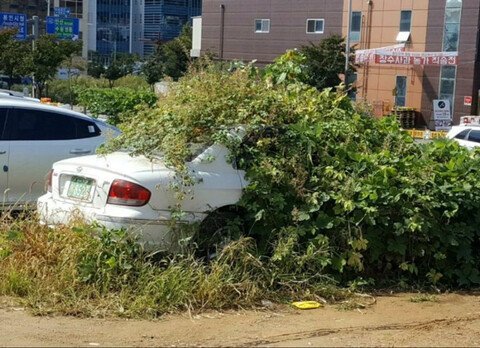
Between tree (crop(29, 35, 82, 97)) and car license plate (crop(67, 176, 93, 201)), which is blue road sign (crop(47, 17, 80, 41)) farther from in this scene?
car license plate (crop(67, 176, 93, 201))

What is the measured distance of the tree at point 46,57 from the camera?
1335 inches

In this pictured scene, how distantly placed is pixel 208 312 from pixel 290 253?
3.02 ft

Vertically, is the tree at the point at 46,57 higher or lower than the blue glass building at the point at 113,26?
lower

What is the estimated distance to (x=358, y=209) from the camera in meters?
6.12

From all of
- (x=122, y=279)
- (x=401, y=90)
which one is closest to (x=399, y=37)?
(x=401, y=90)

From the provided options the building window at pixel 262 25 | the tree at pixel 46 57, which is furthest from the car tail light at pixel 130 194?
the building window at pixel 262 25

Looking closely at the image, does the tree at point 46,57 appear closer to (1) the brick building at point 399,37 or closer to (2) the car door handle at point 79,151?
(1) the brick building at point 399,37

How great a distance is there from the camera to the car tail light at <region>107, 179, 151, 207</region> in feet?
19.1

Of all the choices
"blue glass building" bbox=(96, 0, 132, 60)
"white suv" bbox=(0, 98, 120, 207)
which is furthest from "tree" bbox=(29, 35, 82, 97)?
"blue glass building" bbox=(96, 0, 132, 60)

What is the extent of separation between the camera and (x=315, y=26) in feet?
181

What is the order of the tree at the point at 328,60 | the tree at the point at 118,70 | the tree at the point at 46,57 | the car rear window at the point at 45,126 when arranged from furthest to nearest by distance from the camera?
1. the tree at the point at 118,70
2. the tree at the point at 328,60
3. the tree at the point at 46,57
4. the car rear window at the point at 45,126

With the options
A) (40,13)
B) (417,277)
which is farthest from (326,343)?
(40,13)

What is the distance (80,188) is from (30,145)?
262 cm

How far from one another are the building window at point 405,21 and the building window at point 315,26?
8.51m
